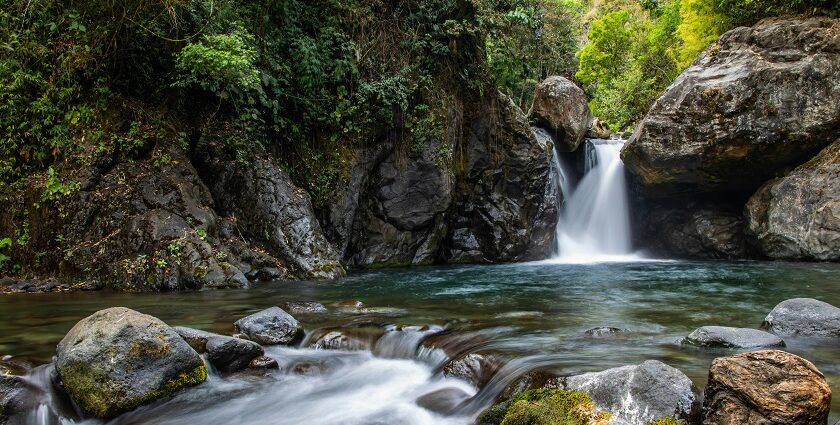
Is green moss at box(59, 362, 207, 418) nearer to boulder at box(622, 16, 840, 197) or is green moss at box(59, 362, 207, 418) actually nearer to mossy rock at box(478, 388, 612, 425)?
mossy rock at box(478, 388, 612, 425)

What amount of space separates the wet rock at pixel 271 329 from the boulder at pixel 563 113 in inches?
538

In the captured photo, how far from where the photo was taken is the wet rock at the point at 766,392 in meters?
3.32

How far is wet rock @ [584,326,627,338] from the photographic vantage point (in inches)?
232

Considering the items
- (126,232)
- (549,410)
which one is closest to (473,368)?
(549,410)

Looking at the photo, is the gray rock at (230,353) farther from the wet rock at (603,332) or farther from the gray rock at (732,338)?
the gray rock at (732,338)

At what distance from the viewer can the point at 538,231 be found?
1677 centimetres

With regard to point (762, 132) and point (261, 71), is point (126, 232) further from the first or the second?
point (762, 132)

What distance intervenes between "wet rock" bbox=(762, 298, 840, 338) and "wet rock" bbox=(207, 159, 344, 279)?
7683 millimetres

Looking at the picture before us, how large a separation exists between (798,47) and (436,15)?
8.64m

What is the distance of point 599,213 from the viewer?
1819cm

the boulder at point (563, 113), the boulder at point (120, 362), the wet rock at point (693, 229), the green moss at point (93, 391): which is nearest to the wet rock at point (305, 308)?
the boulder at point (120, 362)

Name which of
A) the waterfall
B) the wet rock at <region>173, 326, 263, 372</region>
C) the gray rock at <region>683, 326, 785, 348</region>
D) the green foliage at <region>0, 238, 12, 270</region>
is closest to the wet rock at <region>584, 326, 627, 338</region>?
the gray rock at <region>683, 326, 785, 348</region>

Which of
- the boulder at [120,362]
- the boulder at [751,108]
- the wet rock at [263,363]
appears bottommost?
the wet rock at [263,363]

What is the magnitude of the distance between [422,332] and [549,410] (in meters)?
2.51
